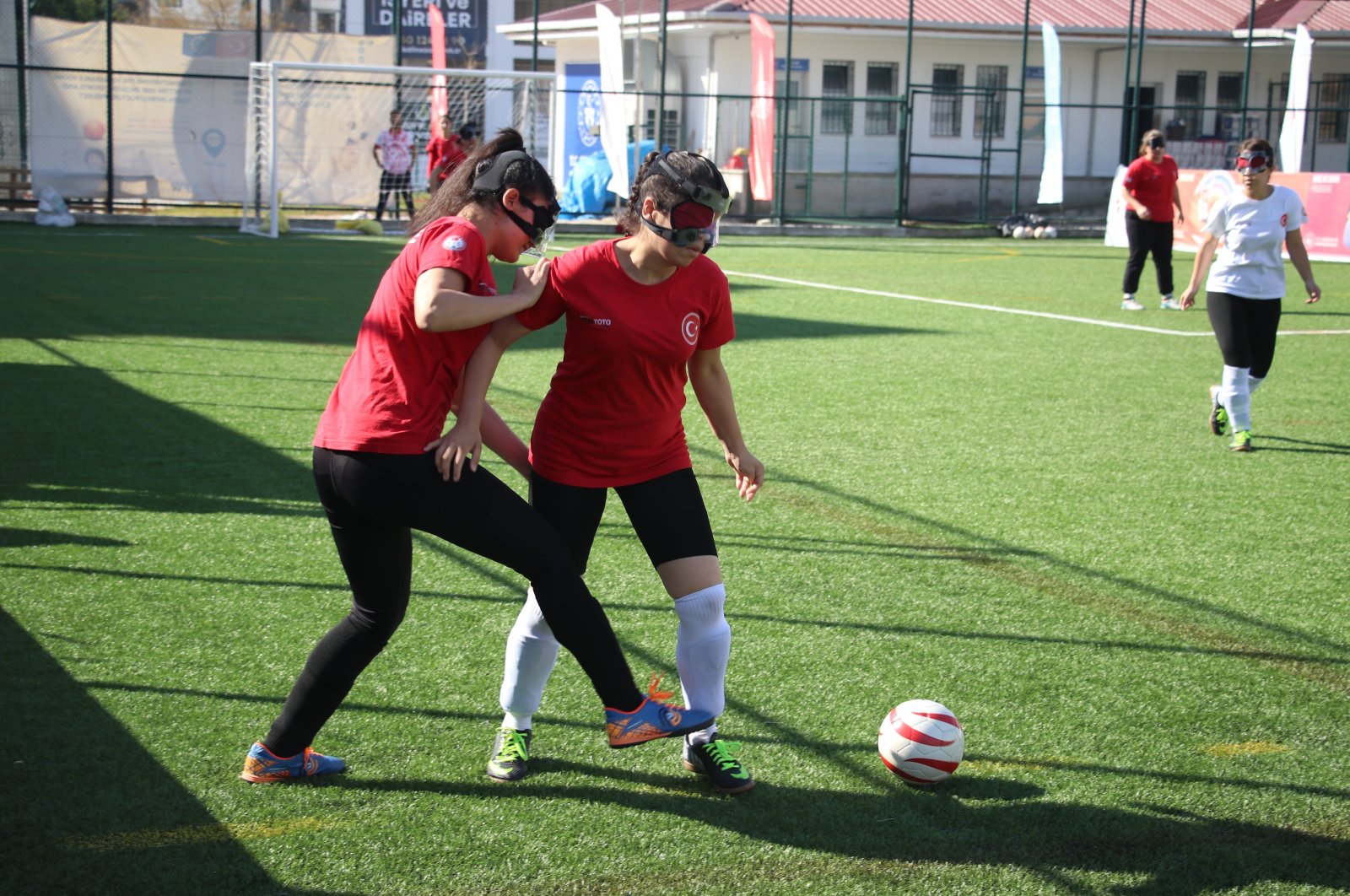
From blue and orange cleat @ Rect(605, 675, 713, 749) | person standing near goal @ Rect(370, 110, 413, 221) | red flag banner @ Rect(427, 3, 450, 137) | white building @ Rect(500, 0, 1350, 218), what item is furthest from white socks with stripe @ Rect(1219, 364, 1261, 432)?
white building @ Rect(500, 0, 1350, 218)

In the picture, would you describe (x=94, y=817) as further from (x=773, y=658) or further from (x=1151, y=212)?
(x=1151, y=212)

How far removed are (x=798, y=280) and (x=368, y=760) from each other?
15.6m

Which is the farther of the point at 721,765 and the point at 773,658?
the point at 773,658

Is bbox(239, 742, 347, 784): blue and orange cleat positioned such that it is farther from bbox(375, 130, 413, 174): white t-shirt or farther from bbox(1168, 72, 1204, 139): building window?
bbox(1168, 72, 1204, 139): building window

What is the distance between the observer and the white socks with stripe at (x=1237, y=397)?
8.71 meters

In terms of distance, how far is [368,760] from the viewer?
3.95 metres

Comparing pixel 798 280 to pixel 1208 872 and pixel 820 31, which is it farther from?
pixel 820 31

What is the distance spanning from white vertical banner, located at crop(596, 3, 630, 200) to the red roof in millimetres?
8004

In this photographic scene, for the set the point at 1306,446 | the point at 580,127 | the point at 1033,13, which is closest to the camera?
the point at 1306,446

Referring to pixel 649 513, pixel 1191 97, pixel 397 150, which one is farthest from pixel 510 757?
pixel 1191 97

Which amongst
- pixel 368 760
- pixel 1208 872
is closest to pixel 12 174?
pixel 368 760

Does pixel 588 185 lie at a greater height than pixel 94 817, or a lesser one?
greater

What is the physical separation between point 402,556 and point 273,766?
729mm

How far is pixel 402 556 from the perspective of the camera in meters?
3.60
